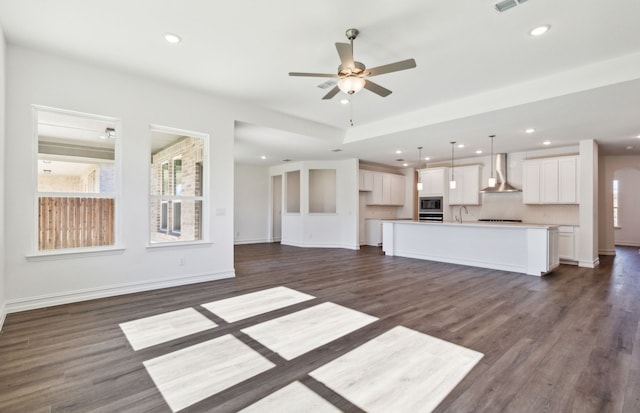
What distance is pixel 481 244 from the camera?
6078mm

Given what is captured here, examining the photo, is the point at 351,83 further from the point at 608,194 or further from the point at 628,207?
the point at 628,207

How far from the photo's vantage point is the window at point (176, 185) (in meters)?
4.46

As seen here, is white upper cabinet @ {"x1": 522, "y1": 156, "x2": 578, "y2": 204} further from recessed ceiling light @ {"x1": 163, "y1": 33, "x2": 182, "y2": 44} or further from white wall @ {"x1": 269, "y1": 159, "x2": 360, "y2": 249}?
recessed ceiling light @ {"x1": 163, "y1": 33, "x2": 182, "y2": 44}

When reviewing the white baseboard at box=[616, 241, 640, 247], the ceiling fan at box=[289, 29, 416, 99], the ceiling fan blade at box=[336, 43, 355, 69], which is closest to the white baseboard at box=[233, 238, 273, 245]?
the ceiling fan at box=[289, 29, 416, 99]

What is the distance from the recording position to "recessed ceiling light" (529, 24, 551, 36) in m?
2.97

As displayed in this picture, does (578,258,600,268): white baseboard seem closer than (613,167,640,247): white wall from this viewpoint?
Yes

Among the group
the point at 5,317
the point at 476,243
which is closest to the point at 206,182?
the point at 5,317

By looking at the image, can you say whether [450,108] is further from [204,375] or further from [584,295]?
[204,375]

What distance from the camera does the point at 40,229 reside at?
11.9 feet

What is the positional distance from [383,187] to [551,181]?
14.5ft

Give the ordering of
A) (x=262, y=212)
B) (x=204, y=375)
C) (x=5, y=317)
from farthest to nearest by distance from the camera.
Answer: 1. (x=262, y=212)
2. (x=5, y=317)
3. (x=204, y=375)

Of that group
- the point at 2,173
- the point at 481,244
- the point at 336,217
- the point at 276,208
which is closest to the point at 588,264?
the point at 481,244

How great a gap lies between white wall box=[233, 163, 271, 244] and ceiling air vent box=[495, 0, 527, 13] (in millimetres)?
8396

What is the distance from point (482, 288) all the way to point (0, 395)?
201 inches
